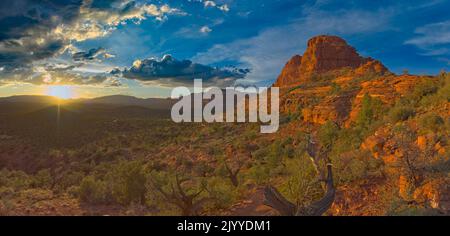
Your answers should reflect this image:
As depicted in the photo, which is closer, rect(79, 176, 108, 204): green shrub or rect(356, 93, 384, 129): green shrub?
rect(79, 176, 108, 204): green shrub

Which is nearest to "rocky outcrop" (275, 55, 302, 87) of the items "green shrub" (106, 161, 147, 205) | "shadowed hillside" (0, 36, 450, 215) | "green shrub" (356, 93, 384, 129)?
"shadowed hillside" (0, 36, 450, 215)

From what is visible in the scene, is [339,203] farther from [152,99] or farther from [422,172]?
[152,99]

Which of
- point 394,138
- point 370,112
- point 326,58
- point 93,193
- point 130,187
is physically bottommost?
point 93,193

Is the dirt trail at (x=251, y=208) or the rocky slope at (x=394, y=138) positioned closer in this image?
the rocky slope at (x=394, y=138)

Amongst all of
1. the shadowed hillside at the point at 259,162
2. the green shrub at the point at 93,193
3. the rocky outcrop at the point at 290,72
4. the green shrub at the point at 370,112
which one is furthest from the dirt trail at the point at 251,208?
the rocky outcrop at the point at 290,72

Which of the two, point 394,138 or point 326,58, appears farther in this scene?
point 326,58

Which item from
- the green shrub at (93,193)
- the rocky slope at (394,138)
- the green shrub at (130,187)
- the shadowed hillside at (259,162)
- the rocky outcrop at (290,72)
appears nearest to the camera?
the rocky slope at (394,138)

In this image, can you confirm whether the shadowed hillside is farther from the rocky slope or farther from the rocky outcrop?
the rocky outcrop

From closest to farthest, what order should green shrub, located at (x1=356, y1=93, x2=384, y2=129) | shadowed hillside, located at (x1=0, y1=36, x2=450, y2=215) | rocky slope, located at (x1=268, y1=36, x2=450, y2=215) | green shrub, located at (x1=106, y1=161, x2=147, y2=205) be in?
1. rocky slope, located at (x1=268, y1=36, x2=450, y2=215)
2. shadowed hillside, located at (x1=0, y1=36, x2=450, y2=215)
3. green shrub, located at (x1=106, y1=161, x2=147, y2=205)
4. green shrub, located at (x1=356, y1=93, x2=384, y2=129)

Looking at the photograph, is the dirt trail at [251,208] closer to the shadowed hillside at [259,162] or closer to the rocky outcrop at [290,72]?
the shadowed hillside at [259,162]

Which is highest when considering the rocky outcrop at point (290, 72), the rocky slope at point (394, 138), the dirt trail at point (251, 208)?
the rocky outcrop at point (290, 72)

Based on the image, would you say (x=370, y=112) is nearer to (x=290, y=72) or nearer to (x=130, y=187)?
(x=130, y=187)

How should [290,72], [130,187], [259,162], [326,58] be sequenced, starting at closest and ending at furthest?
[130,187] → [259,162] → [326,58] → [290,72]

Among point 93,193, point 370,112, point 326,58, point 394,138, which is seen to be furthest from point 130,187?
point 326,58
